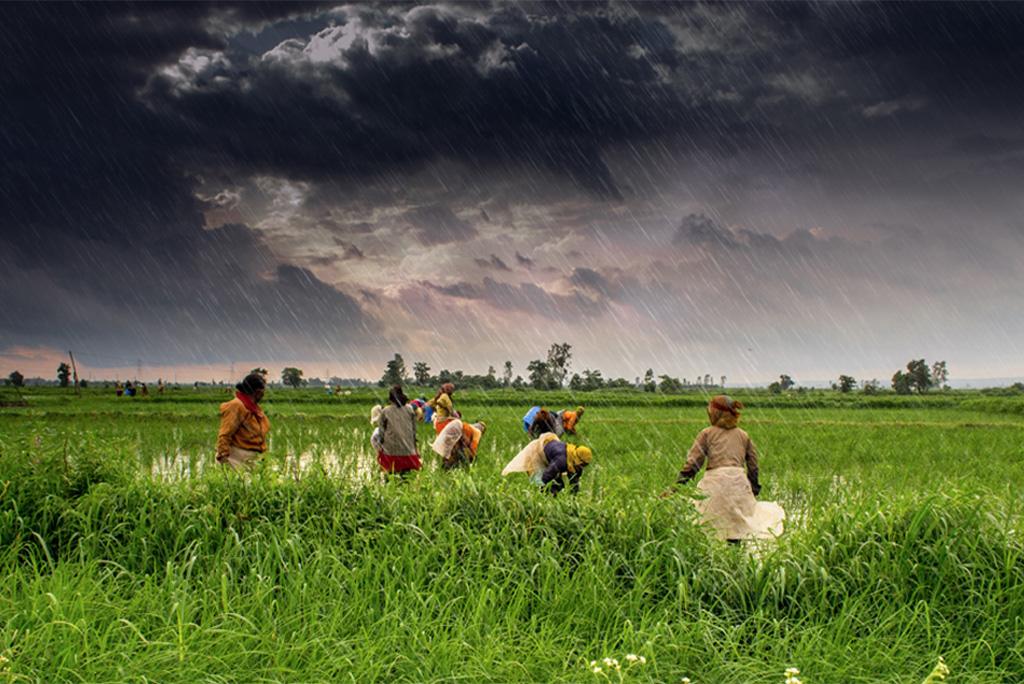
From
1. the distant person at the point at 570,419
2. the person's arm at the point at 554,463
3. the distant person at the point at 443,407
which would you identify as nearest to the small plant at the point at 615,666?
the person's arm at the point at 554,463

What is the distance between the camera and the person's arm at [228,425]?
256 inches

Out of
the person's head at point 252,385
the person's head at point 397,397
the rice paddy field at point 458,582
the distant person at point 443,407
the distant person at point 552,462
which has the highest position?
the person's head at point 252,385

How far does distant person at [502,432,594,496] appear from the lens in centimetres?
614

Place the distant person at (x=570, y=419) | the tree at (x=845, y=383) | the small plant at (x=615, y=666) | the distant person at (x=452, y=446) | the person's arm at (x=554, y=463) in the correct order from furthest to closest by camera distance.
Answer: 1. the tree at (x=845, y=383)
2. the distant person at (x=570, y=419)
3. the distant person at (x=452, y=446)
4. the person's arm at (x=554, y=463)
5. the small plant at (x=615, y=666)

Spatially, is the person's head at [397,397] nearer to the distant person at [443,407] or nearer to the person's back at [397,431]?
the person's back at [397,431]

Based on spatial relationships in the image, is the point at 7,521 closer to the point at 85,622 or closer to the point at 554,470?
the point at 85,622

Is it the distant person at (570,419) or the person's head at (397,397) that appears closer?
the person's head at (397,397)

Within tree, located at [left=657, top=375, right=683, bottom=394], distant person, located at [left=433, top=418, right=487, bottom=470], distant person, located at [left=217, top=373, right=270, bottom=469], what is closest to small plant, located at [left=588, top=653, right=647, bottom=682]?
distant person, located at [left=217, top=373, right=270, bottom=469]

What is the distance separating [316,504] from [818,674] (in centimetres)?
363

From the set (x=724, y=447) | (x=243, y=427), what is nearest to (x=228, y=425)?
(x=243, y=427)

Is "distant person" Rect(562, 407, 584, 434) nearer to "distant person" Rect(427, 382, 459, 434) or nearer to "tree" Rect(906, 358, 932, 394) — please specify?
"distant person" Rect(427, 382, 459, 434)

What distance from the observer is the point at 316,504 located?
4906mm

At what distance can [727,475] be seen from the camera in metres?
5.74

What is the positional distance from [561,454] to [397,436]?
8.20 feet
